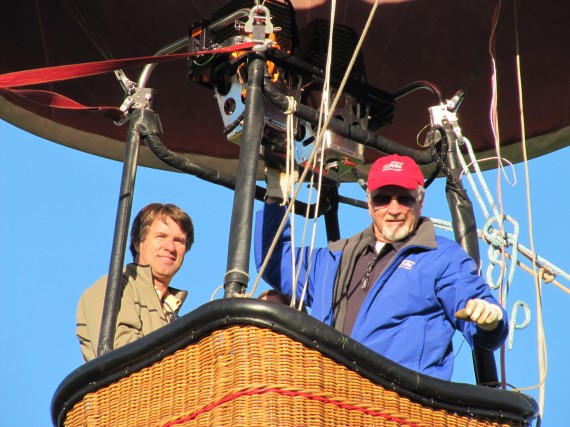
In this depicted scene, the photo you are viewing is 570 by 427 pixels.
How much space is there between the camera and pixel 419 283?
16.7ft

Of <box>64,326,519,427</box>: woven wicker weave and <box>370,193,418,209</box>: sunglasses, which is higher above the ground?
<box>370,193,418,209</box>: sunglasses

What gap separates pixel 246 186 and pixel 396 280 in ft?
2.30

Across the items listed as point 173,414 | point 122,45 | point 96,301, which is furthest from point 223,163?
point 173,414

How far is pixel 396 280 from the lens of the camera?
5117 mm

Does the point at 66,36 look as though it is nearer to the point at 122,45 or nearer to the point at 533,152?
the point at 122,45

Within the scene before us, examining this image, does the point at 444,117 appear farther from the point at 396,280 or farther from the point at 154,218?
Answer: the point at 154,218

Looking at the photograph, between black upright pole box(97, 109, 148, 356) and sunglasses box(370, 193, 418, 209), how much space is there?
99 centimetres

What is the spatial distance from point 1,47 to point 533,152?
9.06 feet

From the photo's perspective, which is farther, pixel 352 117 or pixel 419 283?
pixel 352 117

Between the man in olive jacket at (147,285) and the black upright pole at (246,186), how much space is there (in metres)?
0.76

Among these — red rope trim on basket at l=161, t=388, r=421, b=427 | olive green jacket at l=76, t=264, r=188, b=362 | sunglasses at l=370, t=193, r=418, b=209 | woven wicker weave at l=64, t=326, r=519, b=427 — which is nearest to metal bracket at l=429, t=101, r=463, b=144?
sunglasses at l=370, t=193, r=418, b=209

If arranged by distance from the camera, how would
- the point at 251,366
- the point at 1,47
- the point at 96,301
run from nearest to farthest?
1. the point at 251,366
2. the point at 96,301
3. the point at 1,47

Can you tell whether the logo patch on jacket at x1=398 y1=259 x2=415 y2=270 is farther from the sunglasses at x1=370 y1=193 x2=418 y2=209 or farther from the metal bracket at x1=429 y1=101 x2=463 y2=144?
the metal bracket at x1=429 y1=101 x2=463 y2=144

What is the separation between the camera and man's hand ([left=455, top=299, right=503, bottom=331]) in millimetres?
4609
